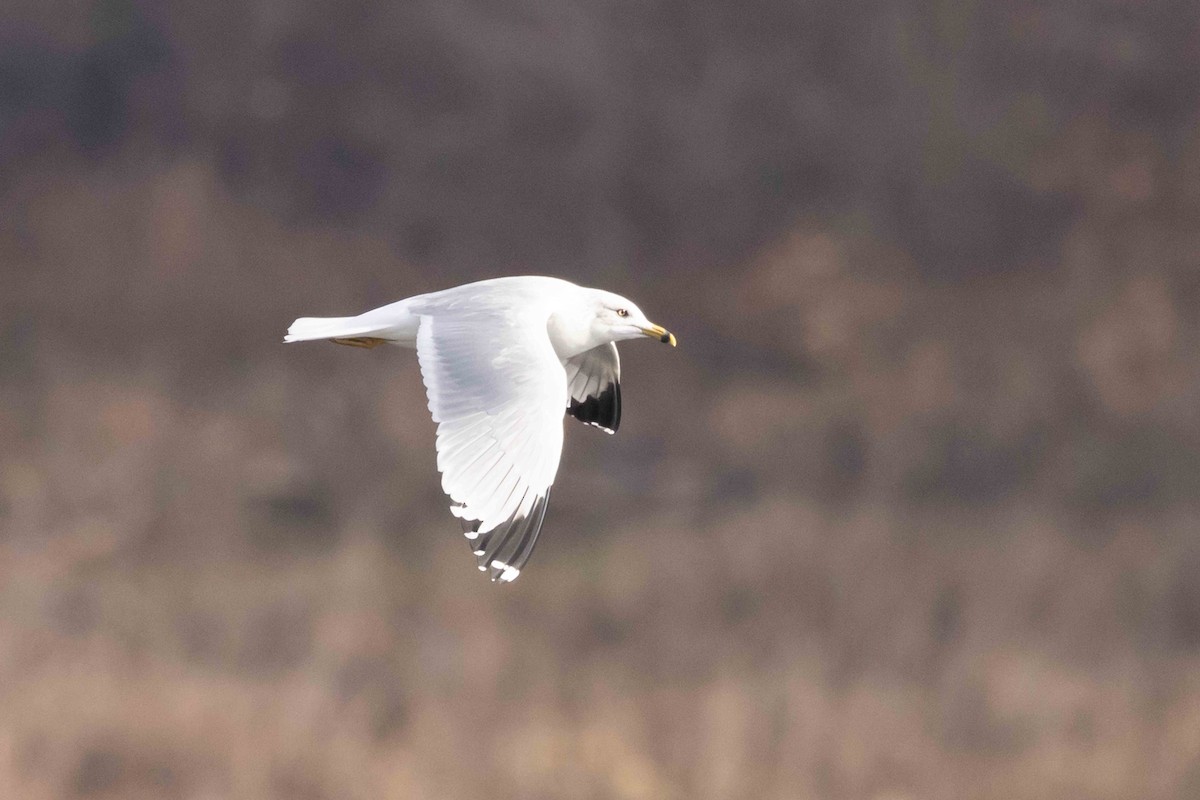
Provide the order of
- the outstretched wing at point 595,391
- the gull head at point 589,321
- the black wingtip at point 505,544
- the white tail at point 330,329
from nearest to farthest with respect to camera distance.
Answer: the black wingtip at point 505,544
the white tail at point 330,329
the gull head at point 589,321
the outstretched wing at point 595,391

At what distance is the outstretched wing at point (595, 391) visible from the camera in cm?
714

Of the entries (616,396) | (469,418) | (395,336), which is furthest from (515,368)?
(616,396)

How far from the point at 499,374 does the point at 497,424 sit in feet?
0.61

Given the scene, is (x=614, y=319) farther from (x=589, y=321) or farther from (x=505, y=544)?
(x=505, y=544)

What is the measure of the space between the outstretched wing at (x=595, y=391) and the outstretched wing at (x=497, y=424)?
3.37ft

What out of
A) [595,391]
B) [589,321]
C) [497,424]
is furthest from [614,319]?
[497,424]

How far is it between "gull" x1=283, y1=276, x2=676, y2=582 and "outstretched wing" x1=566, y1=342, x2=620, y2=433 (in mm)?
404

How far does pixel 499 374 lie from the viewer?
5.88 metres

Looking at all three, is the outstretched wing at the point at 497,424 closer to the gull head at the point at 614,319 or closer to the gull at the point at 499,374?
the gull at the point at 499,374

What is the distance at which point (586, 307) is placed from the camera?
6492mm

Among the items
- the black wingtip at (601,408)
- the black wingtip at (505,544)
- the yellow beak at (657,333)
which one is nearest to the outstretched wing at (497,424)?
the black wingtip at (505,544)

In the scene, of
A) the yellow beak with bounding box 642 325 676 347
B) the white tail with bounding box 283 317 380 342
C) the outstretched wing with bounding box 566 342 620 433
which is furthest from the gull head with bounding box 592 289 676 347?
the white tail with bounding box 283 317 380 342

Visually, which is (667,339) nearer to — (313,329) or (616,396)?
(616,396)

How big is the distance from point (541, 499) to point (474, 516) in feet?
0.74
